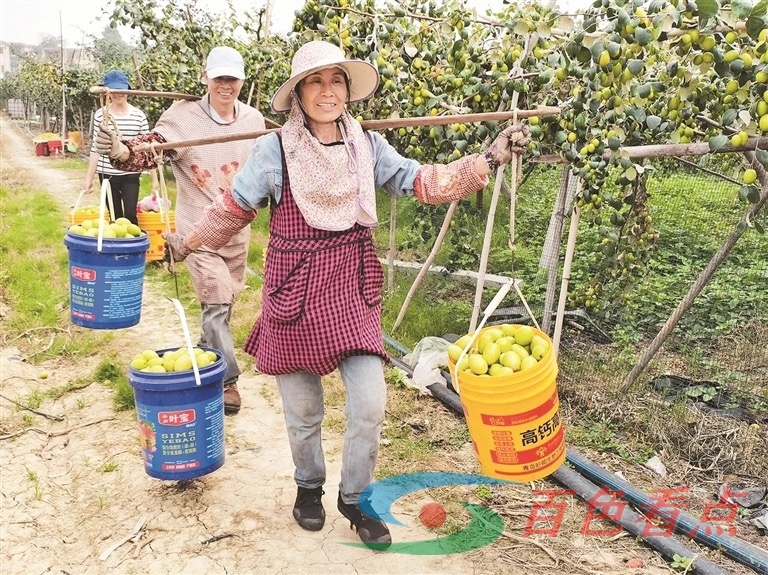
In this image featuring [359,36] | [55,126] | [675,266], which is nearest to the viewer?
[359,36]

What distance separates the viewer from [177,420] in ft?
9.23

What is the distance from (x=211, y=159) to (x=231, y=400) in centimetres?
130

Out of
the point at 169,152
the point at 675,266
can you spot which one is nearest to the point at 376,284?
the point at 169,152

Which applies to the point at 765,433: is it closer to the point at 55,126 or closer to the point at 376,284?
the point at 376,284

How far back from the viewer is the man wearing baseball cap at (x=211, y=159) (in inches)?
142

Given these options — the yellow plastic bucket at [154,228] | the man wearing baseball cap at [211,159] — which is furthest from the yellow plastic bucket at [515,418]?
the yellow plastic bucket at [154,228]

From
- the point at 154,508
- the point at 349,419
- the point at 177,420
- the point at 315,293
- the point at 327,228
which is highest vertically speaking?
the point at 327,228

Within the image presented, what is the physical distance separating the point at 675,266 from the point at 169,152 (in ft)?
12.1

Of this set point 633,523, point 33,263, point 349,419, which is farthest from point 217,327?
point 33,263

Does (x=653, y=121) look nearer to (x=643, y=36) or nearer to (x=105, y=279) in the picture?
(x=643, y=36)

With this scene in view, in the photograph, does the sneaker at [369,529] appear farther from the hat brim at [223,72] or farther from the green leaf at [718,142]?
the hat brim at [223,72]

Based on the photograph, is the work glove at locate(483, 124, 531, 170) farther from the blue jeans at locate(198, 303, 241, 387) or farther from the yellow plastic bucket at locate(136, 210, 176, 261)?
the yellow plastic bucket at locate(136, 210, 176, 261)

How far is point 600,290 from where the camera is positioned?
4.32 metres

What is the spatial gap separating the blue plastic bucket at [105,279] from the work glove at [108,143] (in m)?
0.41
